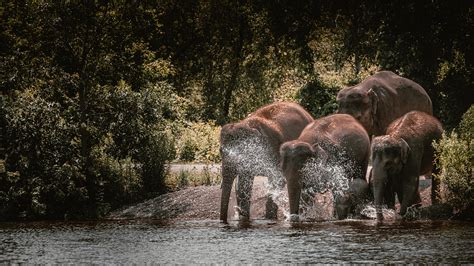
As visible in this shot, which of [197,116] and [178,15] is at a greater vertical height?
[178,15]

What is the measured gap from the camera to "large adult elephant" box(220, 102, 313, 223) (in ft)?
89.2

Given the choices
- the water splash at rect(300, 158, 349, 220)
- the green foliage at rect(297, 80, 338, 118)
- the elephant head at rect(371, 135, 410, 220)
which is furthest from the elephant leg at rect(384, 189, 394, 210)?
the green foliage at rect(297, 80, 338, 118)

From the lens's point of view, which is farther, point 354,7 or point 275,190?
point 354,7

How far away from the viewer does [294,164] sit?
25.7 meters

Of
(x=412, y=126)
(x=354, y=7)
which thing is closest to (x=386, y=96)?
(x=412, y=126)

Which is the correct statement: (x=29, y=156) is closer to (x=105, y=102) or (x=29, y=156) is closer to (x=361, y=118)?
(x=105, y=102)

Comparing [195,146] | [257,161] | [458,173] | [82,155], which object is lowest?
[458,173]

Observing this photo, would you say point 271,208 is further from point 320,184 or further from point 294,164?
point 294,164

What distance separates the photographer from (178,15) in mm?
55281

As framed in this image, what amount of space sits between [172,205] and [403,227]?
747 centimetres

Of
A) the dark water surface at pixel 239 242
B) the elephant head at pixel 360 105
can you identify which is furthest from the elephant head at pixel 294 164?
the elephant head at pixel 360 105

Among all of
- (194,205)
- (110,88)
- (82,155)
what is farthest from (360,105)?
(82,155)

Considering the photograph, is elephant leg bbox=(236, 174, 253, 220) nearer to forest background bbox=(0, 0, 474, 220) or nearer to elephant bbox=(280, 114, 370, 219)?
elephant bbox=(280, 114, 370, 219)

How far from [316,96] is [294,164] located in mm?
22533
